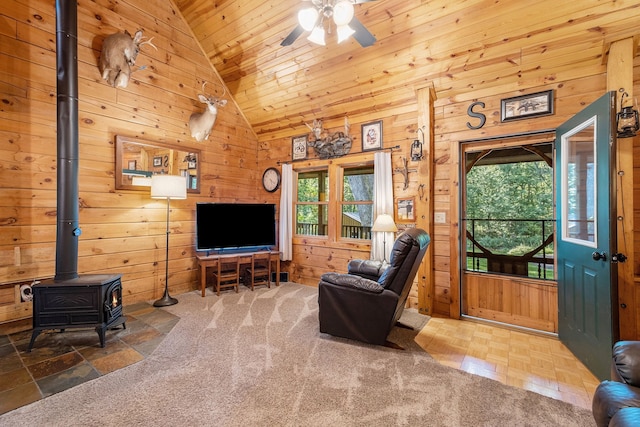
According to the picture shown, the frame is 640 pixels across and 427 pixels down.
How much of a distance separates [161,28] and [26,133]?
7.26 ft

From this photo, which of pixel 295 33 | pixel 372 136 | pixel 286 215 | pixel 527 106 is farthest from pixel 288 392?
pixel 527 106

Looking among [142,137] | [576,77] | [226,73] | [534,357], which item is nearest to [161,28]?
[226,73]

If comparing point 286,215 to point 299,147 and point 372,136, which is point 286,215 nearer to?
point 299,147

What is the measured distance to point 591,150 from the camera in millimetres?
2367

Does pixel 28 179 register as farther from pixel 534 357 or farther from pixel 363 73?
pixel 534 357

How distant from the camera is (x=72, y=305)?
2.52m

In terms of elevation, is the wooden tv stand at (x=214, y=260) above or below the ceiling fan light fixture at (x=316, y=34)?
below

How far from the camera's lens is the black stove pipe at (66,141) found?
271 cm

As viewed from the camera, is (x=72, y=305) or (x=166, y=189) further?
(x=166, y=189)

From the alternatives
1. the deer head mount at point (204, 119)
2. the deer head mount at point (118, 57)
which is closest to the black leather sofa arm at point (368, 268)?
the deer head mount at point (204, 119)

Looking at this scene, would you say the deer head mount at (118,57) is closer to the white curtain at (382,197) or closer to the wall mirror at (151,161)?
the wall mirror at (151,161)

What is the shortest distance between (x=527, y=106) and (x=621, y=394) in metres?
2.88

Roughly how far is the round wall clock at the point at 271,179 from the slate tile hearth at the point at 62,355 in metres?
2.76

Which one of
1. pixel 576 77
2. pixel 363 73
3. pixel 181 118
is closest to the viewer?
pixel 576 77
